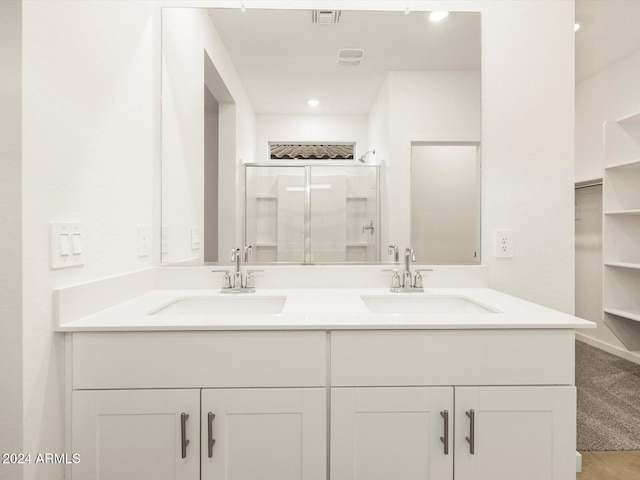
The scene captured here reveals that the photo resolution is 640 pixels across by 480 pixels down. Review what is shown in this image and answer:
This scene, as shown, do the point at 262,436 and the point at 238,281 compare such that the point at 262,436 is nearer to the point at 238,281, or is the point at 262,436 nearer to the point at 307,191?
the point at 238,281

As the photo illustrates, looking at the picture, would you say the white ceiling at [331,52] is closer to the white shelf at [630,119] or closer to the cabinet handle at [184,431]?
the cabinet handle at [184,431]

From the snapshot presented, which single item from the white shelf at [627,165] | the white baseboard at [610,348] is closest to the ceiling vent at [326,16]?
the white shelf at [627,165]

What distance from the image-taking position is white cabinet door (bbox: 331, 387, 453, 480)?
1.04 m

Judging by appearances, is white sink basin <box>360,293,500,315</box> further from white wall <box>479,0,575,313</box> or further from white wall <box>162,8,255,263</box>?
white wall <box>162,8,255,263</box>

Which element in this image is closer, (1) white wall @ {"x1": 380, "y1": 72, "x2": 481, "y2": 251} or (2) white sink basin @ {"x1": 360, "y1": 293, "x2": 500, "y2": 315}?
(2) white sink basin @ {"x1": 360, "y1": 293, "x2": 500, "y2": 315}

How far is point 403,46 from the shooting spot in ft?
5.50

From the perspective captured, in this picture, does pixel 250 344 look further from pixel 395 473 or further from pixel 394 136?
pixel 394 136

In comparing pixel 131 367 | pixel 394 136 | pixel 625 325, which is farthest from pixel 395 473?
pixel 625 325

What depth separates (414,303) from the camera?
150 centimetres

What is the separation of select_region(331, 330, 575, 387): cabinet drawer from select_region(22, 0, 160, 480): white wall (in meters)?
0.76

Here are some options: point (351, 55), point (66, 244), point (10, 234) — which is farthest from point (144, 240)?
point (351, 55)

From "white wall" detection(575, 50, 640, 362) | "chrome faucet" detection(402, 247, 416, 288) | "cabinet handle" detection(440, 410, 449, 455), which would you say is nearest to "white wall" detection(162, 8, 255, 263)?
"chrome faucet" detection(402, 247, 416, 288)

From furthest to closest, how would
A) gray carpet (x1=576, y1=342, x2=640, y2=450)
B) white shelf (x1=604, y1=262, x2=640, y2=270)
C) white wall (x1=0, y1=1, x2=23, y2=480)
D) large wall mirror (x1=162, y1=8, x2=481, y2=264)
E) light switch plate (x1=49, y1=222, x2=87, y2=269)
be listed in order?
white shelf (x1=604, y1=262, x2=640, y2=270) → gray carpet (x1=576, y1=342, x2=640, y2=450) → large wall mirror (x1=162, y1=8, x2=481, y2=264) → light switch plate (x1=49, y1=222, x2=87, y2=269) → white wall (x1=0, y1=1, x2=23, y2=480)

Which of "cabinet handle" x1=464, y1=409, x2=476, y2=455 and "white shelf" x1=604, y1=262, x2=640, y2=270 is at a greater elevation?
"white shelf" x1=604, y1=262, x2=640, y2=270
